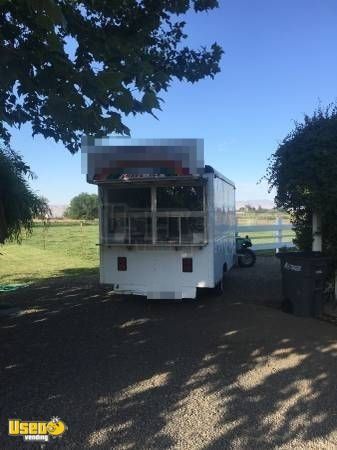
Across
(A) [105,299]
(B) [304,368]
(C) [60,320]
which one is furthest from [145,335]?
(A) [105,299]

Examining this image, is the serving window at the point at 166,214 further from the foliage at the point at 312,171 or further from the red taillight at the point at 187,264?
the foliage at the point at 312,171

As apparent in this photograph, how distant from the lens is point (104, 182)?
310 inches

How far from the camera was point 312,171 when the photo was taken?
763 cm

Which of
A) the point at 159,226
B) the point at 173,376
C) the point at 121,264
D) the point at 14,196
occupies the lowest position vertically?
the point at 173,376

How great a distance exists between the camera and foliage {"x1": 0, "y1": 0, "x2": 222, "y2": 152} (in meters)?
3.77

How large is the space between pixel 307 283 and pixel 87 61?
4.77 meters

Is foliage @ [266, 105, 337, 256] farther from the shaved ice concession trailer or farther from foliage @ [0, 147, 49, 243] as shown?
foliage @ [0, 147, 49, 243]

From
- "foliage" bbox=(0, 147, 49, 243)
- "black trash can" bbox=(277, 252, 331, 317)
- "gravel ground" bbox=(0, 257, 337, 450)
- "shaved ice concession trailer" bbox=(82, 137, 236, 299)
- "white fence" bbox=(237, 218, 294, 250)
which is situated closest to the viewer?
"gravel ground" bbox=(0, 257, 337, 450)

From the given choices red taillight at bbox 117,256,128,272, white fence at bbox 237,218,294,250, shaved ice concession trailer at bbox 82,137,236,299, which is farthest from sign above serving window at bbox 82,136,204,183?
white fence at bbox 237,218,294,250

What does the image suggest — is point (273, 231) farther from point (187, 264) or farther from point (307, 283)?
point (307, 283)

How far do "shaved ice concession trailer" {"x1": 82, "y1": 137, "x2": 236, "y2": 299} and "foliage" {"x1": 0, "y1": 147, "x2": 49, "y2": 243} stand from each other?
110 centimetres

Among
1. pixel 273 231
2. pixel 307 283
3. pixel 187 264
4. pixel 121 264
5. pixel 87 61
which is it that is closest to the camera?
pixel 87 61

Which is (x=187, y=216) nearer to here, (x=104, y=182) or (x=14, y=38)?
(x=104, y=182)

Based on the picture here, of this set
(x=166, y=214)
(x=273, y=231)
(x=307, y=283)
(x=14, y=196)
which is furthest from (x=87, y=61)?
(x=273, y=231)
